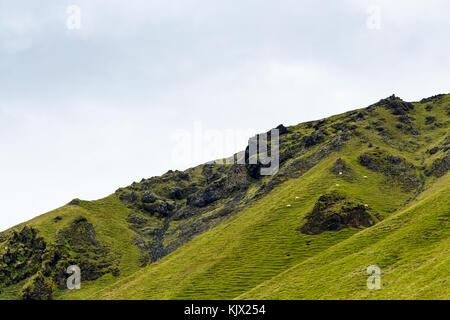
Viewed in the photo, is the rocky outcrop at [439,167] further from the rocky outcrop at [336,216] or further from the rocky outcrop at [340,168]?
the rocky outcrop at [336,216]

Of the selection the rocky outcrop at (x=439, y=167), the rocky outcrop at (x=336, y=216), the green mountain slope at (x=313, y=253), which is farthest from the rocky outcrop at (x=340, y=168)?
the rocky outcrop at (x=439, y=167)

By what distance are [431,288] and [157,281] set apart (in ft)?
375

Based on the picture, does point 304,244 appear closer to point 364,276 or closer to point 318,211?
point 318,211

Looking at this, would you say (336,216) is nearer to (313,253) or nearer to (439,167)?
(313,253)

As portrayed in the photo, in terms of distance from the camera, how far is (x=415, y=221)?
108000 millimetres

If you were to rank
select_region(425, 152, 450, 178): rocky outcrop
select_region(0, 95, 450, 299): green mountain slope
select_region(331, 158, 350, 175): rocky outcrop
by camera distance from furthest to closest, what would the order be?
select_region(331, 158, 350, 175): rocky outcrop → select_region(425, 152, 450, 178): rocky outcrop → select_region(0, 95, 450, 299): green mountain slope

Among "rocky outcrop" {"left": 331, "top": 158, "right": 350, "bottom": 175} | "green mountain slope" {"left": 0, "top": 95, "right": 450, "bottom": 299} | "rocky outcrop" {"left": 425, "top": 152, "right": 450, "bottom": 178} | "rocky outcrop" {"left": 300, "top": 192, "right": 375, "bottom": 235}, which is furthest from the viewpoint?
"rocky outcrop" {"left": 331, "top": 158, "right": 350, "bottom": 175}

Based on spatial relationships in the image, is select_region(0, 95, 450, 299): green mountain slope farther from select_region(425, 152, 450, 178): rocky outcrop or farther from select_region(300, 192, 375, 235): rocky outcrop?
select_region(425, 152, 450, 178): rocky outcrop

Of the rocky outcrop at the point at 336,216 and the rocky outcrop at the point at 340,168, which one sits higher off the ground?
the rocky outcrop at the point at 340,168

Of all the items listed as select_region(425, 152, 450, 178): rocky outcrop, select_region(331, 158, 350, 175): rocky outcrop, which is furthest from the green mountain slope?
select_region(331, 158, 350, 175): rocky outcrop

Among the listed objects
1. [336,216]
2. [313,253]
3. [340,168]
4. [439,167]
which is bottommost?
[313,253]

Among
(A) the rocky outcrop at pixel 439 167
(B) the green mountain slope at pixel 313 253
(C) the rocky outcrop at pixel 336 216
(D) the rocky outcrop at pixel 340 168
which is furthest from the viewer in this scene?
(D) the rocky outcrop at pixel 340 168

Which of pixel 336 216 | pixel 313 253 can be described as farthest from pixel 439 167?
pixel 313 253

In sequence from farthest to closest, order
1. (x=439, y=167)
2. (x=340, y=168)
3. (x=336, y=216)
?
(x=340, y=168)
(x=439, y=167)
(x=336, y=216)
